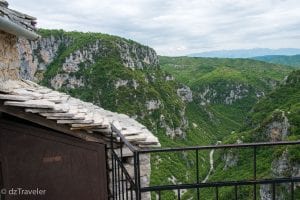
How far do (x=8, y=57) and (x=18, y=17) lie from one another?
0.82m

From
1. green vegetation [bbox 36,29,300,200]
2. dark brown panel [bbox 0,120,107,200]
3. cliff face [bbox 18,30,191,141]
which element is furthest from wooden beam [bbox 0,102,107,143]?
cliff face [bbox 18,30,191,141]

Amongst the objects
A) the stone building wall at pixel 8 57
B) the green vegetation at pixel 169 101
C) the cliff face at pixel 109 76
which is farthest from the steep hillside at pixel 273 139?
the stone building wall at pixel 8 57

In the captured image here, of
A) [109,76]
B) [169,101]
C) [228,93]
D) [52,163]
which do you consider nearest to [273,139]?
[109,76]

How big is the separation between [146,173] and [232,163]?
6816cm

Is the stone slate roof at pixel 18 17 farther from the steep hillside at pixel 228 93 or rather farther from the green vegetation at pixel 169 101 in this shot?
the steep hillside at pixel 228 93

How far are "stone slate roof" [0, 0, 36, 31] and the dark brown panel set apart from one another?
218 centimetres

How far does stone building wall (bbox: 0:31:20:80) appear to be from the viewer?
8195 millimetres

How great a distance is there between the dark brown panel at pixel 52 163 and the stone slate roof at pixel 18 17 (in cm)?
218

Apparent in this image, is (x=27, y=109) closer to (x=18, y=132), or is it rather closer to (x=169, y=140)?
(x=18, y=132)

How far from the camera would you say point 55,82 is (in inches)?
4515

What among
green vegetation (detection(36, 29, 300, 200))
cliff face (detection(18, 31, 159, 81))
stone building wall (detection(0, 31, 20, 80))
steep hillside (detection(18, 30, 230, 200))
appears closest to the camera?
stone building wall (detection(0, 31, 20, 80))

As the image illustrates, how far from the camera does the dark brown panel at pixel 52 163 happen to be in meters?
6.35

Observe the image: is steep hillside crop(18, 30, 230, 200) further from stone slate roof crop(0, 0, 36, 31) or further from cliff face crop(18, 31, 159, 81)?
stone slate roof crop(0, 0, 36, 31)

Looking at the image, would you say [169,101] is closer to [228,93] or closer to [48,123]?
[228,93]
